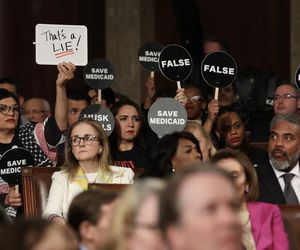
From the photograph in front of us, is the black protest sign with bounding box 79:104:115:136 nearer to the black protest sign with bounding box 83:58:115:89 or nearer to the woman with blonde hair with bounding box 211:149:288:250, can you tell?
the black protest sign with bounding box 83:58:115:89

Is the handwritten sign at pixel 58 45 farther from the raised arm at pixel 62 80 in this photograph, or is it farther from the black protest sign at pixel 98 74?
the black protest sign at pixel 98 74

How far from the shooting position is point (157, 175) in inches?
322

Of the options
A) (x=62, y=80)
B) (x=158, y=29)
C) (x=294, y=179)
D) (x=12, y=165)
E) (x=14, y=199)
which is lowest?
(x=14, y=199)

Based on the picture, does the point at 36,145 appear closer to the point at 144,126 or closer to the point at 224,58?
A: the point at 144,126

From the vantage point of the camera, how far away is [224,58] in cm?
1091

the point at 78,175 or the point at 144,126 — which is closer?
the point at 78,175

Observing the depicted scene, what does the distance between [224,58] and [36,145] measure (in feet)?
6.42

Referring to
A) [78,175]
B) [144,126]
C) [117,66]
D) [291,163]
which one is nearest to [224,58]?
[144,126]

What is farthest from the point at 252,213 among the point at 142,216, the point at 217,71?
the point at 142,216

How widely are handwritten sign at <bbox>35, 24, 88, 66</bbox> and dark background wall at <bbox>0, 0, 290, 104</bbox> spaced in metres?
3.92

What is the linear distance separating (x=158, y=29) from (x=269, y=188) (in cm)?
606

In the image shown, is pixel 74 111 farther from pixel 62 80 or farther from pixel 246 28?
pixel 246 28

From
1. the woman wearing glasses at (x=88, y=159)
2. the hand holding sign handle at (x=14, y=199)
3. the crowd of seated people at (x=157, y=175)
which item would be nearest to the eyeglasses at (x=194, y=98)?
the crowd of seated people at (x=157, y=175)

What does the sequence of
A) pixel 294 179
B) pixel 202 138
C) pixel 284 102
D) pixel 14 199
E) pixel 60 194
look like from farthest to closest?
pixel 284 102
pixel 202 138
pixel 294 179
pixel 14 199
pixel 60 194
